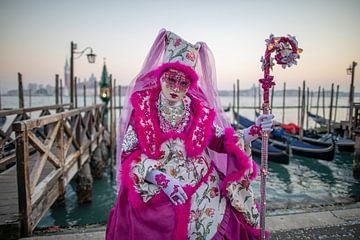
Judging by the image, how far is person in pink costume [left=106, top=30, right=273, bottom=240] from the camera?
1303 millimetres

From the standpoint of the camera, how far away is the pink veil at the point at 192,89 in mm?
1571

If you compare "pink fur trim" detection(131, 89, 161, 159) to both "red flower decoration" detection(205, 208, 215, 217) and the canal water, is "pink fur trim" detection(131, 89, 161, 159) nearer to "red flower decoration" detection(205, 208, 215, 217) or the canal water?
"red flower decoration" detection(205, 208, 215, 217)

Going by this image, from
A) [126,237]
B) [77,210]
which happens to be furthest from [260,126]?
[77,210]

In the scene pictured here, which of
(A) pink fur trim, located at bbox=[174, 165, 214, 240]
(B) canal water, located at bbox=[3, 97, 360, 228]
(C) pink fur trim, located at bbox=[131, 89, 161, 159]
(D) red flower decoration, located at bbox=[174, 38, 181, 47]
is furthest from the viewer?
(B) canal water, located at bbox=[3, 97, 360, 228]

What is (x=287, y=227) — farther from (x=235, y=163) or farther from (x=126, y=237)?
(x=126, y=237)

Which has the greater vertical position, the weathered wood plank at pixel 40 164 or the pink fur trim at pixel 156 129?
the pink fur trim at pixel 156 129

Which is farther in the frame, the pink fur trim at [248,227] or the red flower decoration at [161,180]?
the pink fur trim at [248,227]

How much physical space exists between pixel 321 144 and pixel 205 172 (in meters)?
11.8

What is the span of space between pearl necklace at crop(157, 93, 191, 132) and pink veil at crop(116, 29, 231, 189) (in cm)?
16

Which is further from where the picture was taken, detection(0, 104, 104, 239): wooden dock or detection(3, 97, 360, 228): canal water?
detection(3, 97, 360, 228): canal water

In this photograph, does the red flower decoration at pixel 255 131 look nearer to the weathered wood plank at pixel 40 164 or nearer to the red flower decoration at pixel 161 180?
the red flower decoration at pixel 161 180

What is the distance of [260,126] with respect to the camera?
1.39m

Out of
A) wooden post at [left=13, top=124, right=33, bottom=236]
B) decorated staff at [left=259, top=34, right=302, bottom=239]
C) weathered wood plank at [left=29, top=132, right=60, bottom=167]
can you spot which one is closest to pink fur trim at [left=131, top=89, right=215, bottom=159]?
decorated staff at [left=259, top=34, right=302, bottom=239]

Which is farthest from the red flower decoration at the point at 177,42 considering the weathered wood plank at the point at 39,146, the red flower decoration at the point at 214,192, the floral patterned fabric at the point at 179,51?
the weathered wood plank at the point at 39,146
